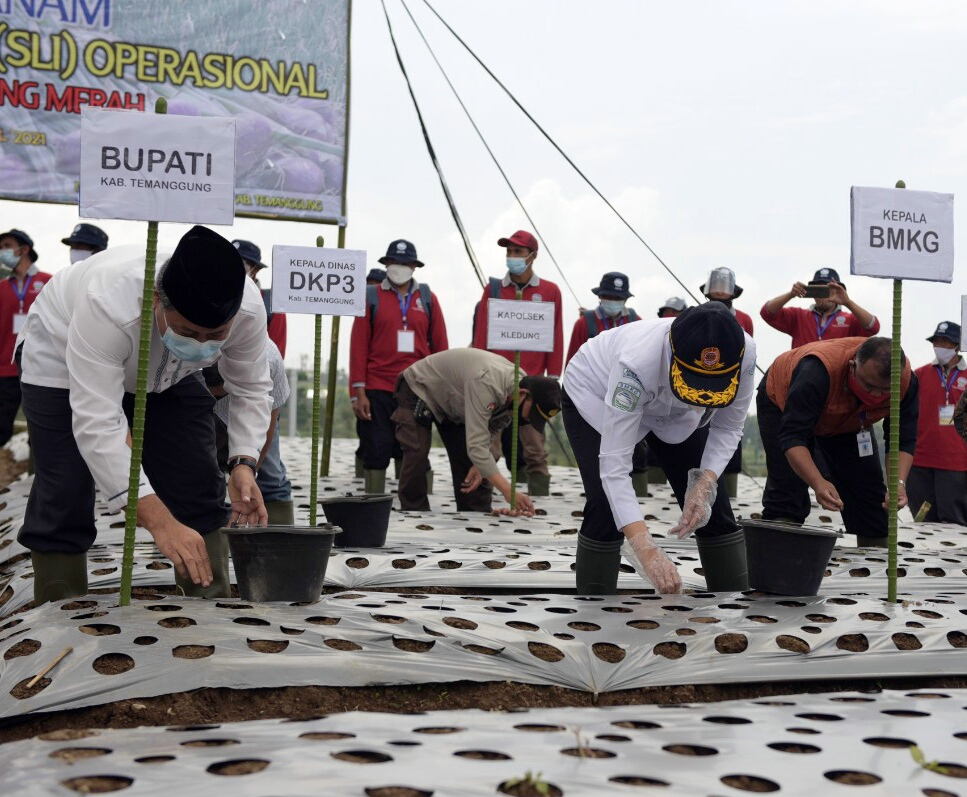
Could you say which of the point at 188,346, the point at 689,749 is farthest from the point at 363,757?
the point at 188,346

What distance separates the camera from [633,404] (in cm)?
315

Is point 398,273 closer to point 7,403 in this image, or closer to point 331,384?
point 331,384

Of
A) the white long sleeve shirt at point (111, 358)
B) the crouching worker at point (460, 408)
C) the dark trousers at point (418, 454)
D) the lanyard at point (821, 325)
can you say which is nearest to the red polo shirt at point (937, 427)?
the lanyard at point (821, 325)

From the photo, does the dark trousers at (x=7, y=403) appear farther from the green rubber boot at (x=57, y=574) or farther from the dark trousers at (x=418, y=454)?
the green rubber boot at (x=57, y=574)

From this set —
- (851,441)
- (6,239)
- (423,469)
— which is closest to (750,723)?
(851,441)

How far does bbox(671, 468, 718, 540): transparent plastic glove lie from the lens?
3322 millimetres

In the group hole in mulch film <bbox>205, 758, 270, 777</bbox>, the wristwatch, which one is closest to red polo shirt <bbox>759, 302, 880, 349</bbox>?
the wristwatch

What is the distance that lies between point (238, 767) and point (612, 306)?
18.6 feet

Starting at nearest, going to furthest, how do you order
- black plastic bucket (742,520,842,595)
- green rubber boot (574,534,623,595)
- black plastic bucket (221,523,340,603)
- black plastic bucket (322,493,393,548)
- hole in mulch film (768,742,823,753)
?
hole in mulch film (768,742,823,753) → black plastic bucket (221,523,340,603) → black plastic bucket (742,520,842,595) → green rubber boot (574,534,623,595) → black plastic bucket (322,493,393,548)

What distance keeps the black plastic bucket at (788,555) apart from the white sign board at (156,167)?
201cm

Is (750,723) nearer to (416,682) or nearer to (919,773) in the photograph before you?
(919,773)

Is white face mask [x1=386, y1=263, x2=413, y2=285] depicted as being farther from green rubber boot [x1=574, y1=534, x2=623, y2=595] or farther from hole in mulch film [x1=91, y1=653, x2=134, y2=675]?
hole in mulch film [x1=91, y1=653, x2=134, y2=675]

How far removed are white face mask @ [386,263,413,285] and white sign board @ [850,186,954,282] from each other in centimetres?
392

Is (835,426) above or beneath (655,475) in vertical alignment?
above
